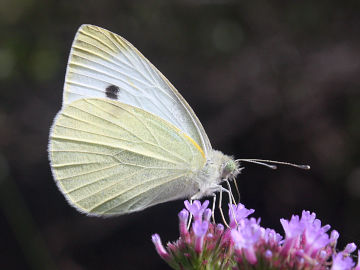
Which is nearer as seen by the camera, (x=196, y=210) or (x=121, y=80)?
(x=196, y=210)

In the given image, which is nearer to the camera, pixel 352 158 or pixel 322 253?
pixel 322 253

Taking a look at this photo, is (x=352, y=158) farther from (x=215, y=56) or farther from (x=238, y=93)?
(x=215, y=56)

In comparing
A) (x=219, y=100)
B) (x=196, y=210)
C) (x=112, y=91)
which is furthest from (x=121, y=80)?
(x=219, y=100)

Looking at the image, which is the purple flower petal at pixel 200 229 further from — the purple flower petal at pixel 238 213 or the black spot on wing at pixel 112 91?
the black spot on wing at pixel 112 91

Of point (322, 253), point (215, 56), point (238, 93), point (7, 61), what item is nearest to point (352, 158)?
point (238, 93)

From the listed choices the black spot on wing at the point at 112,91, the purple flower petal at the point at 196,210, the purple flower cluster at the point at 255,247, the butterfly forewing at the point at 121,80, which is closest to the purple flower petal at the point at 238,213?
the purple flower cluster at the point at 255,247

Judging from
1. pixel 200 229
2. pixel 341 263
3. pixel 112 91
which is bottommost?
pixel 200 229

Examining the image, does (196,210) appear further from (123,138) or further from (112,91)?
(112,91)

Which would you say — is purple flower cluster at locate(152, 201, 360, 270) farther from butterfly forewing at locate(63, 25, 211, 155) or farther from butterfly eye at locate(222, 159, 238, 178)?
butterfly forewing at locate(63, 25, 211, 155)

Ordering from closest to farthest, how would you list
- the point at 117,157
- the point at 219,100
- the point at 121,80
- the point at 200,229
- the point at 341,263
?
the point at 341,263
the point at 200,229
the point at 117,157
the point at 121,80
the point at 219,100
